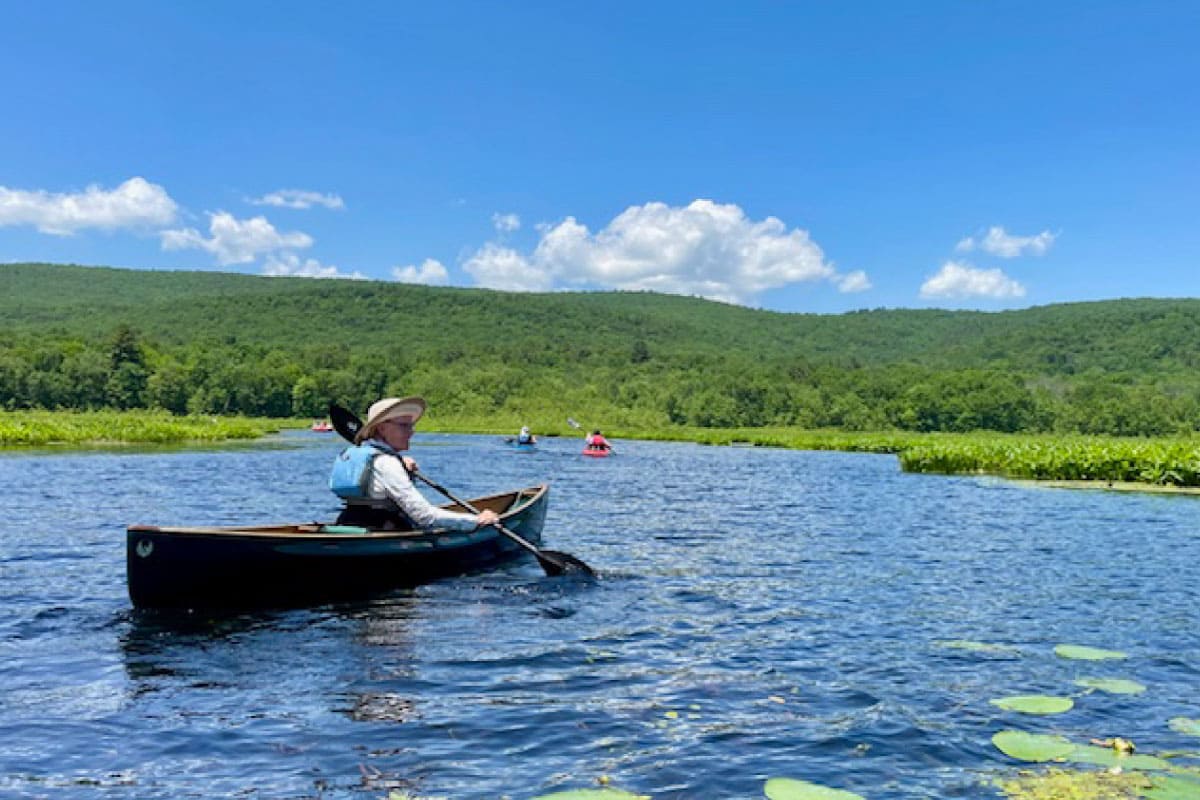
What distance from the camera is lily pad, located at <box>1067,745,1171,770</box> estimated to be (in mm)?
7145

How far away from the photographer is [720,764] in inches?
283

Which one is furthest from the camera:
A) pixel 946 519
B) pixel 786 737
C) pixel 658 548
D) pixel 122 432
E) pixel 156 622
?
pixel 122 432

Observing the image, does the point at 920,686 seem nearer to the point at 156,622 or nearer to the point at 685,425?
the point at 156,622

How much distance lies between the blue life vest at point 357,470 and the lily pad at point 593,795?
7.27m

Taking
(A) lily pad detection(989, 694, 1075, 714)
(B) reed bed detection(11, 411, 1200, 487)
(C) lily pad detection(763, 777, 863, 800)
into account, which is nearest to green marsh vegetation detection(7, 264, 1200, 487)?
(B) reed bed detection(11, 411, 1200, 487)

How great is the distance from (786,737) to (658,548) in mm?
11218

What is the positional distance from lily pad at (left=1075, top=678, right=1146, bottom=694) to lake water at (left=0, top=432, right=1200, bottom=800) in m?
0.16

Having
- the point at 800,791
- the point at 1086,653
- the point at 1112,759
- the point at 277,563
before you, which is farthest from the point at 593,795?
the point at 1086,653

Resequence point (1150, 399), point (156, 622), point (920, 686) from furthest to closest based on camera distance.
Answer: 1. point (1150, 399)
2. point (156, 622)
3. point (920, 686)

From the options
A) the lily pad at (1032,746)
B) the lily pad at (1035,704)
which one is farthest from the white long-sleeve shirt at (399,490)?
the lily pad at (1032,746)

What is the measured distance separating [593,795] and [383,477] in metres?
7.42

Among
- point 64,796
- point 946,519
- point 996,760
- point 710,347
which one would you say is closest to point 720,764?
point 996,760

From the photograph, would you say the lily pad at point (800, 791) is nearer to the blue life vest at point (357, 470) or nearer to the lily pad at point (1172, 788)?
the lily pad at point (1172, 788)

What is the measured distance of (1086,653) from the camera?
10750 millimetres
